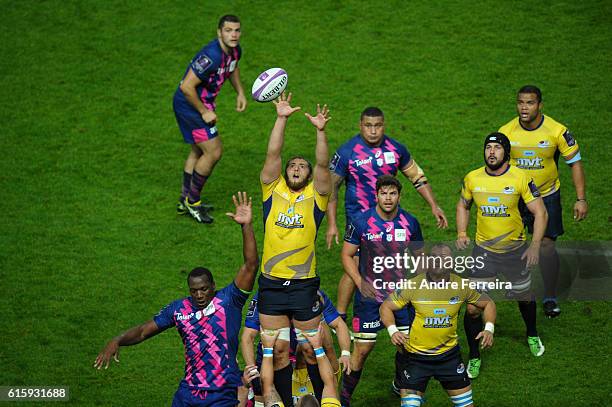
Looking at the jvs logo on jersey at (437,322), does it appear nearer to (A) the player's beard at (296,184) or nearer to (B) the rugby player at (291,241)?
(B) the rugby player at (291,241)

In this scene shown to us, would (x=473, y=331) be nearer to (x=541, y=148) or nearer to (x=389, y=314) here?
(x=389, y=314)

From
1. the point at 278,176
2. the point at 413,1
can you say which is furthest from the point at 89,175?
the point at 413,1

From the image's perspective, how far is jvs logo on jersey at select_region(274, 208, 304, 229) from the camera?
10.2 metres

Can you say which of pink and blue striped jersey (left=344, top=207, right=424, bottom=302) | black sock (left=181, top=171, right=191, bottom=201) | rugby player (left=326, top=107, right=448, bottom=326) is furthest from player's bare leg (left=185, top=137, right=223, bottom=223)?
pink and blue striped jersey (left=344, top=207, right=424, bottom=302)

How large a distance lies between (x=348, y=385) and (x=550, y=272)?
131 inches

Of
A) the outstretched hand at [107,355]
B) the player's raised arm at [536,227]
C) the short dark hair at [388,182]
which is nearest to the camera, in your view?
the outstretched hand at [107,355]

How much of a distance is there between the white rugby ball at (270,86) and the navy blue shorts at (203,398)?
332 cm

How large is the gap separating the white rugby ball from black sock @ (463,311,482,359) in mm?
3335

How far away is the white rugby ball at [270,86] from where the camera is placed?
1109 cm

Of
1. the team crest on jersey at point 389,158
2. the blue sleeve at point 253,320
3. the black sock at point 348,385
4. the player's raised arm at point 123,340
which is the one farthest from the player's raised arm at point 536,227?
the player's raised arm at point 123,340

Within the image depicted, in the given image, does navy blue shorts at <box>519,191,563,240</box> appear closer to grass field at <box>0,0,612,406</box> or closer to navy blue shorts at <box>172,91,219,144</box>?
grass field at <box>0,0,612,406</box>

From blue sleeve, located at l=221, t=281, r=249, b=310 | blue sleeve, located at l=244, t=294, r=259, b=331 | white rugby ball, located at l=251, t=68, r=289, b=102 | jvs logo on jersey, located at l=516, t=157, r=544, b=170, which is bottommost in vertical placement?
blue sleeve, located at l=244, t=294, r=259, b=331

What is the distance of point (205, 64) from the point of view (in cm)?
1395

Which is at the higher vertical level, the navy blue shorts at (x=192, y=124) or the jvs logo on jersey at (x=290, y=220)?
the navy blue shorts at (x=192, y=124)
